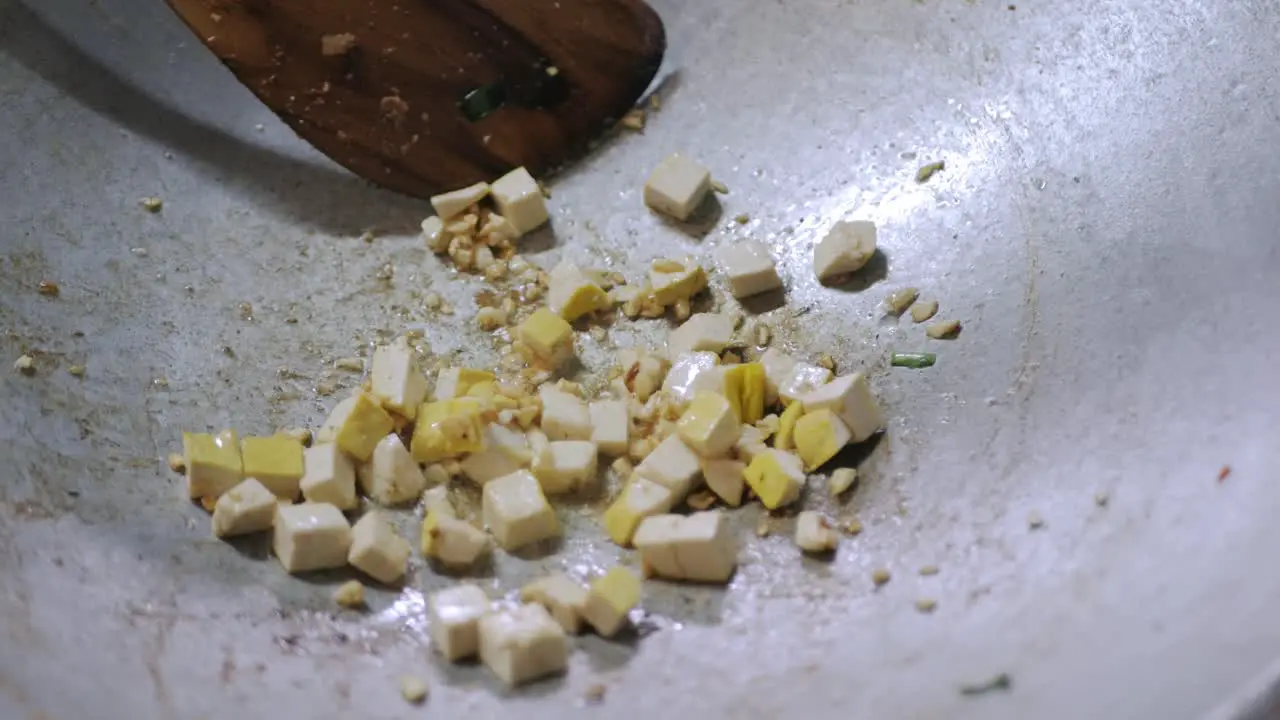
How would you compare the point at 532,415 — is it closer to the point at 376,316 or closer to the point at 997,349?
the point at 376,316

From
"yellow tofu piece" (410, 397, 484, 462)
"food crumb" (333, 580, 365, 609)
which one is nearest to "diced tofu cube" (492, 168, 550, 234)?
"yellow tofu piece" (410, 397, 484, 462)

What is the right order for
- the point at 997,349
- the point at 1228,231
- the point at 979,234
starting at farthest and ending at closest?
the point at 979,234, the point at 997,349, the point at 1228,231

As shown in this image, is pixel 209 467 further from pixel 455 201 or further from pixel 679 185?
pixel 679 185

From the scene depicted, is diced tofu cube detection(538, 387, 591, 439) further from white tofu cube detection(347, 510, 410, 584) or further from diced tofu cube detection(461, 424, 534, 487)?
white tofu cube detection(347, 510, 410, 584)

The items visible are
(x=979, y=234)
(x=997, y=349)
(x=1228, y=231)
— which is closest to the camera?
(x=1228, y=231)

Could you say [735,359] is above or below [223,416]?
above

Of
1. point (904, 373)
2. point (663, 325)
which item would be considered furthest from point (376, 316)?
point (904, 373)
